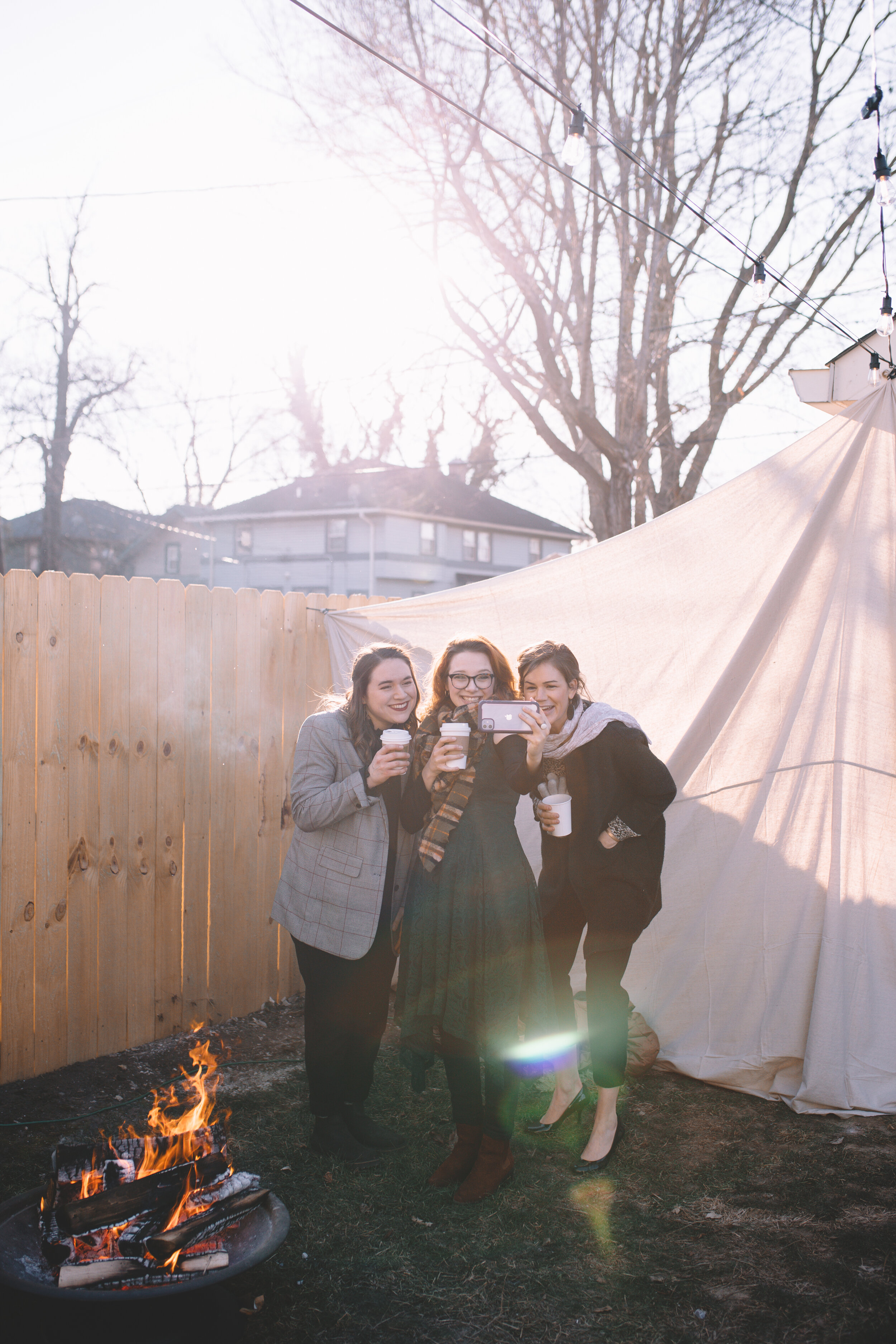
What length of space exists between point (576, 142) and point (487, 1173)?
4.05 metres

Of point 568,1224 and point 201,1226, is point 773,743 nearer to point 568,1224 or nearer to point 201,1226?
point 568,1224

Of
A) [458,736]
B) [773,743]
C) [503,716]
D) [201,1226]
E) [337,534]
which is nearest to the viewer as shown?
[201,1226]

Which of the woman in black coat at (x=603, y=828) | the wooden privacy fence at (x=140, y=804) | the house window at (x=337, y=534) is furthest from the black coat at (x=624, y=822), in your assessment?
the house window at (x=337, y=534)

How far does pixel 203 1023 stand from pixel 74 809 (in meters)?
1.20

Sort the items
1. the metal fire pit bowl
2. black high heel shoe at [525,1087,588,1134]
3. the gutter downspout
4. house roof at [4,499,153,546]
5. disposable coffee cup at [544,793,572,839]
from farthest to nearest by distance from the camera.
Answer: house roof at [4,499,153,546] → the gutter downspout → black high heel shoe at [525,1087,588,1134] → disposable coffee cup at [544,793,572,839] → the metal fire pit bowl

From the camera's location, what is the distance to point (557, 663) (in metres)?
2.97

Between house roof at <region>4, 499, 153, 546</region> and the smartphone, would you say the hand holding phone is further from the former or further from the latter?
house roof at <region>4, 499, 153, 546</region>

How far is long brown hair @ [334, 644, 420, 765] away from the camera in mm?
2943

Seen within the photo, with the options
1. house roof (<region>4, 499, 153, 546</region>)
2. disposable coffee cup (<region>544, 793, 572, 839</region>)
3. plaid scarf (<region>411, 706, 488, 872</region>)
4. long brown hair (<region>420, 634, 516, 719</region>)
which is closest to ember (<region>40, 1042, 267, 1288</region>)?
plaid scarf (<region>411, 706, 488, 872</region>)

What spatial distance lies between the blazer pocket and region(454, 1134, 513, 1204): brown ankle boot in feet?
2.90

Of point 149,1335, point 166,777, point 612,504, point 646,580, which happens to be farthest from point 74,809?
point 612,504

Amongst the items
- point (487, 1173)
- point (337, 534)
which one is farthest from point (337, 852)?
point (337, 534)

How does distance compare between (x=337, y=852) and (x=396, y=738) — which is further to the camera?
(x=337, y=852)

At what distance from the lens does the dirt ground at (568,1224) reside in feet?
7.10
